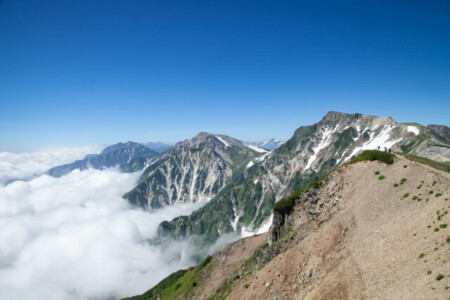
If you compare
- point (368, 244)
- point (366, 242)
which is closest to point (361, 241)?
point (366, 242)

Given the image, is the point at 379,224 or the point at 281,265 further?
the point at 281,265

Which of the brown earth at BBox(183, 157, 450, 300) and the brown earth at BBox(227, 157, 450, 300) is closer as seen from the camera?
the brown earth at BBox(227, 157, 450, 300)

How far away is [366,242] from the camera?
115 feet

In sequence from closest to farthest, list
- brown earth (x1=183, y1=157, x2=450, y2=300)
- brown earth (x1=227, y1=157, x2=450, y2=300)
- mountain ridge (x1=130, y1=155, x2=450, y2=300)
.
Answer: brown earth (x1=227, y1=157, x2=450, y2=300)
brown earth (x1=183, y1=157, x2=450, y2=300)
mountain ridge (x1=130, y1=155, x2=450, y2=300)

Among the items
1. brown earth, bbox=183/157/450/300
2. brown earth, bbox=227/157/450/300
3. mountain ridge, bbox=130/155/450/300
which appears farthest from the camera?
mountain ridge, bbox=130/155/450/300

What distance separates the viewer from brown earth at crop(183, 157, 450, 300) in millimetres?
26266

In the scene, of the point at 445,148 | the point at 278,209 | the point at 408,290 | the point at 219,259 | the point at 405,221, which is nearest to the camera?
the point at 408,290

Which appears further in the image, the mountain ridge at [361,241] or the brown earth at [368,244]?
the mountain ridge at [361,241]

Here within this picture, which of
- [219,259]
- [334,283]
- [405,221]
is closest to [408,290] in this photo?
[334,283]

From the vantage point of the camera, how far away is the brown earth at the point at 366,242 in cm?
2627

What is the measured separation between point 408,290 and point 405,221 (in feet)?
41.5

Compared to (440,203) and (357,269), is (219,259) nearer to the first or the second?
(357,269)

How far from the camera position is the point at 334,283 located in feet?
104

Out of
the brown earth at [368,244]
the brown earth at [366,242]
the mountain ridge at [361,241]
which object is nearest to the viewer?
the brown earth at [368,244]
